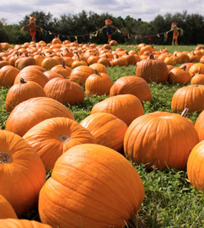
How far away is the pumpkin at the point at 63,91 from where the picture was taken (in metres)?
5.14

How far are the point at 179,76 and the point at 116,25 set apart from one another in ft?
94.2

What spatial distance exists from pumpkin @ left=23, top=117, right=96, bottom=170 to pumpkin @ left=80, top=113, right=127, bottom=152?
0.50 metres

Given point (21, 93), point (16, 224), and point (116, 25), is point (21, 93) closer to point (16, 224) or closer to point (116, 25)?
point (16, 224)

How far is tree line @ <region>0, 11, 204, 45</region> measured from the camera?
29703 millimetres

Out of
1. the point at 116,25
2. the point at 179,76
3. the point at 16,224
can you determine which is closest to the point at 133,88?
the point at 179,76

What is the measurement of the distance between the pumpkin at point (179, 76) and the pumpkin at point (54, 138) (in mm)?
5194

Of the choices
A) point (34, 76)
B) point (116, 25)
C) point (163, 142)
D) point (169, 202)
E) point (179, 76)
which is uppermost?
point (116, 25)

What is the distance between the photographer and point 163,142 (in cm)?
283

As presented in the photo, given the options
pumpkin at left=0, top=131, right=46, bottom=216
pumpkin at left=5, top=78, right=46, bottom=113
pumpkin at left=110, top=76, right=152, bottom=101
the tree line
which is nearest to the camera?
pumpkin at left=0, top=131, right=46, bottom=216

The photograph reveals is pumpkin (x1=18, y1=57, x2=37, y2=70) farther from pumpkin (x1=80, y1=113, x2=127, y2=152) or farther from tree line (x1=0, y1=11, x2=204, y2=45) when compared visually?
tree line (x1=0, y1=11, x2=204, y2=45)

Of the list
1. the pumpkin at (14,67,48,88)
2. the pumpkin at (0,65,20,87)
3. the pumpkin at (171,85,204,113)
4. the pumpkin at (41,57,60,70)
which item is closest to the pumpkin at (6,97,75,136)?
the pumpkin at (14,67,48,88)

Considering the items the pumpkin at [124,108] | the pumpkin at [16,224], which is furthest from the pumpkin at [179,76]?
the pumpkin at [16,224]

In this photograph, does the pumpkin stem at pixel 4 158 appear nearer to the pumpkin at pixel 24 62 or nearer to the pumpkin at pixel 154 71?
the pumpkin at pixel 154 71

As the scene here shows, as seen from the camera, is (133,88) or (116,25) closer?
(133,88)
